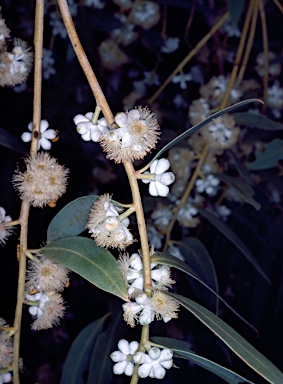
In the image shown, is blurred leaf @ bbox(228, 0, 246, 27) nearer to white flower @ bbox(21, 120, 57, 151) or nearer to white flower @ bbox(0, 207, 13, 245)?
white flower @ bbox(21, 120, 57, 151)

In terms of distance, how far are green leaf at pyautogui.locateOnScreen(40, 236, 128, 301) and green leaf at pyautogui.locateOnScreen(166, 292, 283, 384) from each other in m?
0.14

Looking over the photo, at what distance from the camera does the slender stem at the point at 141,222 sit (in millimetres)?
955

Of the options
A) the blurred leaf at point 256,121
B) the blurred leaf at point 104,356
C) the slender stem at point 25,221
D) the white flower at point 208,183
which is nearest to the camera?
the slender stem at point 25,221

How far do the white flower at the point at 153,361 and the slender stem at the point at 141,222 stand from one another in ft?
0.36

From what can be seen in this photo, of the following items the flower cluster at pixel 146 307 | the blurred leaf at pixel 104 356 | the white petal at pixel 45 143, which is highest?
the white petal at pixel 45 143

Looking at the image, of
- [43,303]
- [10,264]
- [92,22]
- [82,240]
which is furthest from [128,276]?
[92,22]

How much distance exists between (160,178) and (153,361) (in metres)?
0.33

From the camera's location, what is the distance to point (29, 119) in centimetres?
174

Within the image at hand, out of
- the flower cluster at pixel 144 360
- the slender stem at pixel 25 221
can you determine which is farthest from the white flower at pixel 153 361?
→ the slender stem at pixel 25 221

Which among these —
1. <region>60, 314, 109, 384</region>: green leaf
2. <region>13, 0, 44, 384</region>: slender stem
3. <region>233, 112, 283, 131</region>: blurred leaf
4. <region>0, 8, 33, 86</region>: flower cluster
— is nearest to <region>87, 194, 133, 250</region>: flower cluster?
<region>13, 0, 44, 384</region>: slender stem

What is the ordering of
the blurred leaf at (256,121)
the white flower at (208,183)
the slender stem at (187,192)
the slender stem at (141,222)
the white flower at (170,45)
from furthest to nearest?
the white flower at (170,45) → the white flower at (208,183) → the blurred leaf at (256,121) → the slender stem at (187,192) → the slender stem at (141,222)

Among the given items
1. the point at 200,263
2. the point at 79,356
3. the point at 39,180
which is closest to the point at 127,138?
the point at 39,180

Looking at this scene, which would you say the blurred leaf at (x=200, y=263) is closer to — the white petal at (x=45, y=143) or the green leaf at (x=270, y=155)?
the green leaf at (x=270, y=155)

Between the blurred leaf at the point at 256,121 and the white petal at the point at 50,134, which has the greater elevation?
the blurred leaf at the point at 256,121
